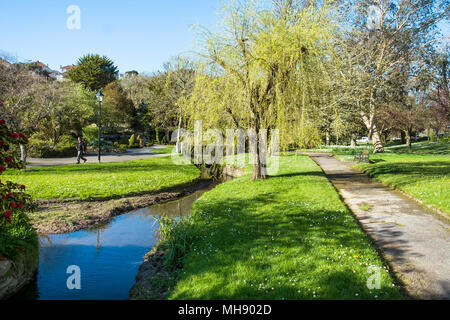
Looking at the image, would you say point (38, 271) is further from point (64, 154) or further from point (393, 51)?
point (393, 51)

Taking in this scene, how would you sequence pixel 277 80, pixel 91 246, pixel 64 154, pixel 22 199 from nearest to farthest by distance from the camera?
pixel 22 199, pixel 91 246, pixel 277 80, pixel 64 154

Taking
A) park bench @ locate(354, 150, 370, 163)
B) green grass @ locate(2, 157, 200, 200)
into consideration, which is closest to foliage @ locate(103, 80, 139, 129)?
green grass @ locate(2, 157, 200, 200)

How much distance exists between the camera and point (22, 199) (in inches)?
211

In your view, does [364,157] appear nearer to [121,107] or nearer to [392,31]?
[392,31]

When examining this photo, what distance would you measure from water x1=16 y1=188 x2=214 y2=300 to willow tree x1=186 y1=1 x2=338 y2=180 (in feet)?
19.3

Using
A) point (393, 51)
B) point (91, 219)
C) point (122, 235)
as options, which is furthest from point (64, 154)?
point (393, 51)

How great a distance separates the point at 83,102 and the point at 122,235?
101 feet

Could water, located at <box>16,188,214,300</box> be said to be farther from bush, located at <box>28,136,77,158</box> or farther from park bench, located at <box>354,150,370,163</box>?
bush, located at <box>28,136,77,158</box>

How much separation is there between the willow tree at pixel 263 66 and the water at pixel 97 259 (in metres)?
5.87

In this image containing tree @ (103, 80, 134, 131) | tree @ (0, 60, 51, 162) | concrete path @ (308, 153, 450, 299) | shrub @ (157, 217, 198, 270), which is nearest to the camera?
concrete path @ (308, 153, 450, 299)

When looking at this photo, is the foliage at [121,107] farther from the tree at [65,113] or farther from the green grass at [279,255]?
the green grass at [279,255]

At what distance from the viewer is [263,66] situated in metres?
11.9

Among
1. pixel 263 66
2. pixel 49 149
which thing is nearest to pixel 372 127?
pixel 263 66

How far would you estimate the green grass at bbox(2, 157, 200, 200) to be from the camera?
490 inches
